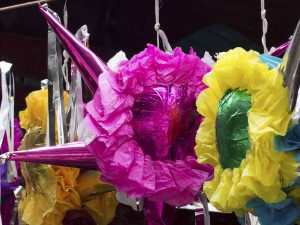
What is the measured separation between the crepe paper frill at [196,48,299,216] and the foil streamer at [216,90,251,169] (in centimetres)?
1

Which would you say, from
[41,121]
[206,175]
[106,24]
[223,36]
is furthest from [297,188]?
[106,24]

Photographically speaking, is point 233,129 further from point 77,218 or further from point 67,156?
point 77,218

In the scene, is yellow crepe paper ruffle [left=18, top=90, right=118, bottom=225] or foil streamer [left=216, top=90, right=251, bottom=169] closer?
foil streamer [left=216, top=90, right=251, bottom=169]

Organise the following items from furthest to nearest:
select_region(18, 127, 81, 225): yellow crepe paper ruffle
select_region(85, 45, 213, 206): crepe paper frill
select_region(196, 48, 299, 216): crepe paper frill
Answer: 1. select_region(18, 127, 81, 225): yellow crepe paper ruffle
2. select_region(85, 45, 213, 206): crepe paper frill
3. select_region(196, 48, 299, 216): crepe paper frill

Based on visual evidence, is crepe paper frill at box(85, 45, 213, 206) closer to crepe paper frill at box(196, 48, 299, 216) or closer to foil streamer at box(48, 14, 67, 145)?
crepe paper frill at box(196, 48, 299, 216)

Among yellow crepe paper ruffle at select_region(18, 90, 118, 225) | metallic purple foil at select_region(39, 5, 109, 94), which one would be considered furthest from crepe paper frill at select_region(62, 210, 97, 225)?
metallic purple foil at select_region(39, 5, 109, 94)

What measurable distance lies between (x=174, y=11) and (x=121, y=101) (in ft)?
2.94

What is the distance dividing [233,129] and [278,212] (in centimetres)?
12

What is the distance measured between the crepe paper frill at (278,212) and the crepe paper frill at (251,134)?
0.04 feet

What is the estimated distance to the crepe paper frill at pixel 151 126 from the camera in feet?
3.39

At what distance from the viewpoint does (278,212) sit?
875 millimetres

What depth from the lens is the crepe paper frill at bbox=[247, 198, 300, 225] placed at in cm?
87

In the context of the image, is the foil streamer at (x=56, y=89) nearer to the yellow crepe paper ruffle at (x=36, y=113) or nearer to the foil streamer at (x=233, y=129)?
the yellow crepe paper ruffle at (x=36, y=113)

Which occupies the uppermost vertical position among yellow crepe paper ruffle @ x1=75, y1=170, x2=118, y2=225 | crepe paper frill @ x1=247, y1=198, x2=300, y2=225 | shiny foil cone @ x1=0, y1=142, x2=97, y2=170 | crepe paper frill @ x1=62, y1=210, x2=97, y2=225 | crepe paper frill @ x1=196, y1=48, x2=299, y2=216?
crepe paper frill @ x1=196, y1=48, x2=299, y2=216
